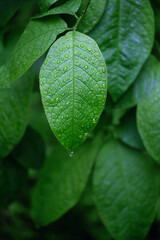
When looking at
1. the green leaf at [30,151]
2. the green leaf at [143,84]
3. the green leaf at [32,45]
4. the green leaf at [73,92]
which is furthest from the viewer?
the green leaf at [30,151]

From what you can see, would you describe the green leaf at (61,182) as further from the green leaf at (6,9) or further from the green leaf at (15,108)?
the green leaf at (6,9)

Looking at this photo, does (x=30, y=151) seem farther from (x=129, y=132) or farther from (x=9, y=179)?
(x=129, y=132)

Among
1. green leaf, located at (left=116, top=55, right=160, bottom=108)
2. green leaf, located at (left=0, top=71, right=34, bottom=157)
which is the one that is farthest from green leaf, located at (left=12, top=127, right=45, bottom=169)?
green leaf, located at (left=116, top=55, right=160, bottom=108)

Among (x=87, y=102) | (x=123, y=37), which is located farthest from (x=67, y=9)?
(x=87, y=102)

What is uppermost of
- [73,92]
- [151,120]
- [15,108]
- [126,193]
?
[73,92]

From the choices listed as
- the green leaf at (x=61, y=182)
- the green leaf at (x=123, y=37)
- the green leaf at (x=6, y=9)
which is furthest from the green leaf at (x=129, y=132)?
the green leaf at (x=6, y=9)

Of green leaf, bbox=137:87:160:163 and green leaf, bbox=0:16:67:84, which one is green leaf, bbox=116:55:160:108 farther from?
green leaf, bbox=0:16:67:84
